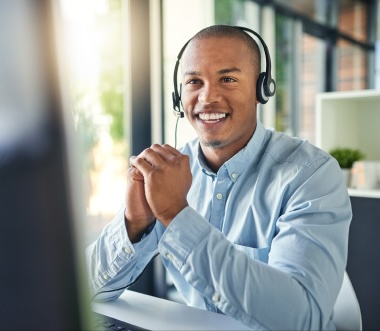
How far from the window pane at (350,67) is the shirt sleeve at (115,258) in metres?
4.59

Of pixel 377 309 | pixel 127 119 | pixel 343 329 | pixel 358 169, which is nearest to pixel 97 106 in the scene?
pixel 127 119

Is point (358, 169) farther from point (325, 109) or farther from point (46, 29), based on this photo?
point (46, 29)

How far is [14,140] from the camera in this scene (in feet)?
0.89

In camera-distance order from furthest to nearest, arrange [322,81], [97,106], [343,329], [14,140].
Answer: [322,81], [97,106], [343,329], [14,140]

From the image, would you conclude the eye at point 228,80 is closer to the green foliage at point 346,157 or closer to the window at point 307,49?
the green foliage at point 346,157

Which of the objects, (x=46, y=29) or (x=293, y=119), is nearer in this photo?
(x=46, y=29)

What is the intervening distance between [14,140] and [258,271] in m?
0.56

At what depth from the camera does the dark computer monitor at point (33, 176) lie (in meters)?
0.27

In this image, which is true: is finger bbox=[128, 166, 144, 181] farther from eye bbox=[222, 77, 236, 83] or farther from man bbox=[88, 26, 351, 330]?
eye bbox=[222, 77, 236, 83]

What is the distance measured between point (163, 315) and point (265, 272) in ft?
0.77

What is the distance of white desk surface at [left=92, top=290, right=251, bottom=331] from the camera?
2.73 feet

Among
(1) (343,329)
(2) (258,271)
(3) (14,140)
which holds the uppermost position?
(3) (14,140)

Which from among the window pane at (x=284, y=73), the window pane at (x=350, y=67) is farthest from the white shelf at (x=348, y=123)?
the window pane at (x=350, y=67)

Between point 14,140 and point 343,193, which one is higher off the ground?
point 14,140
